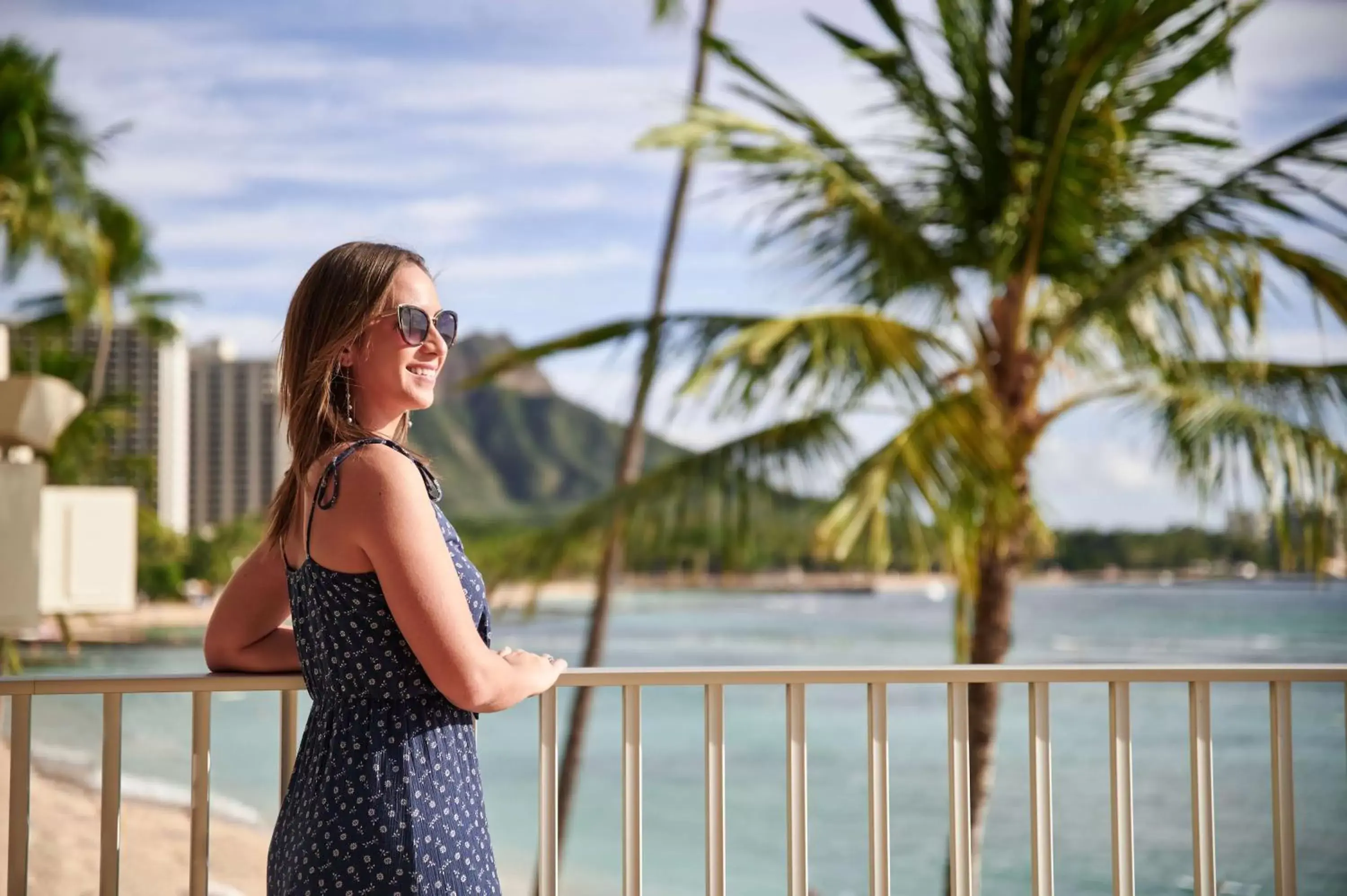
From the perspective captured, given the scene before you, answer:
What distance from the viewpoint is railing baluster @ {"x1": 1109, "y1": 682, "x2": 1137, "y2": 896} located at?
7.75 feet

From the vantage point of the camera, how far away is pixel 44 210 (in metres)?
18.2

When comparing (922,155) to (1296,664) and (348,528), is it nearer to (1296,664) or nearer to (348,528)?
(1296,664)

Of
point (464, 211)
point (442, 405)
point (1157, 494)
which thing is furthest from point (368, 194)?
point (1157, 494)

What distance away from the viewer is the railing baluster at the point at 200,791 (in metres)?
2.18

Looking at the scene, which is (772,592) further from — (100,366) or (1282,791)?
(1282,791)

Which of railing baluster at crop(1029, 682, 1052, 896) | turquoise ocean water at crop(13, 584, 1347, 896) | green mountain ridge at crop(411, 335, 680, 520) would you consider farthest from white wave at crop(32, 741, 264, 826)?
railing baluster at crop(1029, 682, 1052, 896)

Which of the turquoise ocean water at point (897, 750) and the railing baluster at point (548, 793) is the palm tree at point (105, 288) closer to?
the turquoise ocean water at point (897, 750)

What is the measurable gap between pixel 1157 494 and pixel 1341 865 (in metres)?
21.8

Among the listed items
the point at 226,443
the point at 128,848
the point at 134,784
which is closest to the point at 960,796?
the point at 128,848

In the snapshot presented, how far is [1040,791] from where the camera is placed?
237 cm

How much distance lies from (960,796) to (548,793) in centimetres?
78

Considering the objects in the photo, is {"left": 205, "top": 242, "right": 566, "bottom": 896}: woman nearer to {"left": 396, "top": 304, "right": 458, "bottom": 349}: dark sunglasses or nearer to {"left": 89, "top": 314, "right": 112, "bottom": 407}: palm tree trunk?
{"left": 396, "top": 304, "right": 458, "bottom": 349}: dark sunglasses

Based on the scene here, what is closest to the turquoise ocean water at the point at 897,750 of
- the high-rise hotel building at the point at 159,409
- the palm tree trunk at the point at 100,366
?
the palm tree trunk at the point at 100,366

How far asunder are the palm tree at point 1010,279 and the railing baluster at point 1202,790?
2.82 m
